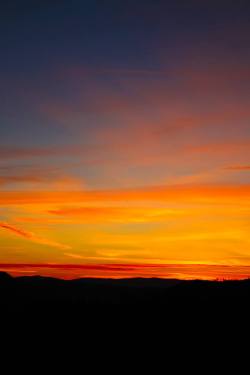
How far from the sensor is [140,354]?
3066 cm

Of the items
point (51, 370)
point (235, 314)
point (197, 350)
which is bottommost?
point (51, 370)

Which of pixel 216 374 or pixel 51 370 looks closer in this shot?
pixel 216 374

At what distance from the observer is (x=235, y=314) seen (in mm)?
33344

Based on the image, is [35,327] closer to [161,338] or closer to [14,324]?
[14,324]

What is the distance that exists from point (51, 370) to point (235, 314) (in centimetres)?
1258

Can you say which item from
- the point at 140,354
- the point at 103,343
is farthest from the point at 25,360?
the point at 140,354

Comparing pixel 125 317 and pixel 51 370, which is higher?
pixel 125 317

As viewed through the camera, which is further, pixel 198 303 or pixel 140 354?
pixel 198 303

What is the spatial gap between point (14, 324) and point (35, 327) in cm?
308

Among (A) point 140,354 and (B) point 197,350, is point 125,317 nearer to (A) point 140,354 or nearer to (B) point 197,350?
(A) point 140,354

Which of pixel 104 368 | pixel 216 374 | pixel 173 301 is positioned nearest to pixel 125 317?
pixel 173 301

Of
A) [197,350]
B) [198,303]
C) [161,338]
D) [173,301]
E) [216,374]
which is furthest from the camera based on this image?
[173,301]

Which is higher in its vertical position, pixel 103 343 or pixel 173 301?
pixel 173 301

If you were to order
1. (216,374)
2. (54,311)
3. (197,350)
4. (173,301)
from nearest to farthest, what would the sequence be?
(216,374), (197,350), (173,301), (54,311)
